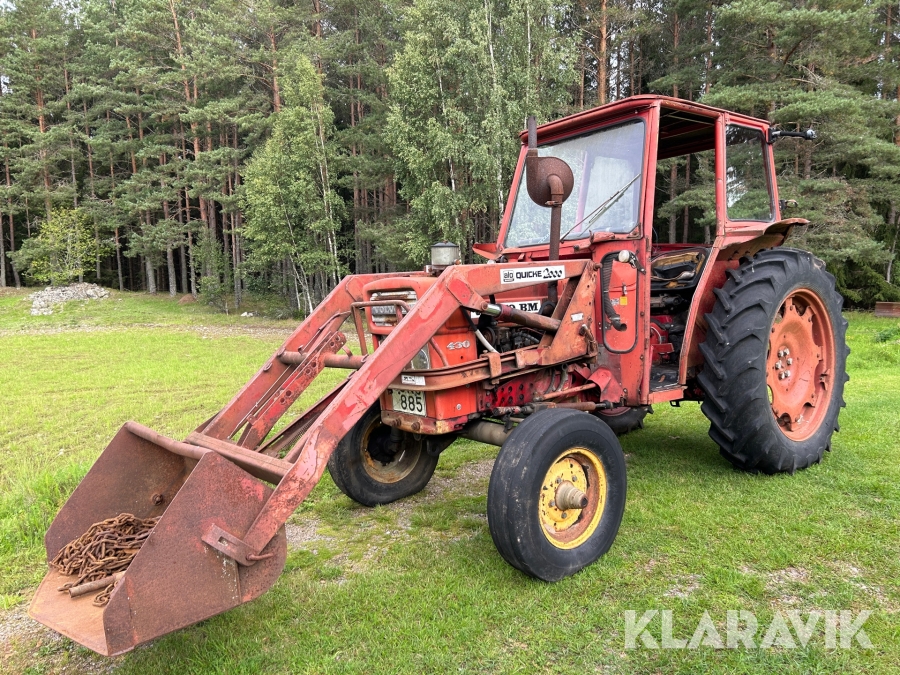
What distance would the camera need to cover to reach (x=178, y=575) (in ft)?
7.35

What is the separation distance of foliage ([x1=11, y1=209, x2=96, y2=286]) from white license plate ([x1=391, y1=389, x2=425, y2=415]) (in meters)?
31.0

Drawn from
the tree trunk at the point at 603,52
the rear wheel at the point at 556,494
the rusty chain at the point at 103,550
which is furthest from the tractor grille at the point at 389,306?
the tree trunk at the point at 603,52

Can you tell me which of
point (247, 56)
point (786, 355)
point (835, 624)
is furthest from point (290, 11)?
point (835, 624)

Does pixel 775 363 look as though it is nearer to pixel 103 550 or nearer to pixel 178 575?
pixel 178 575

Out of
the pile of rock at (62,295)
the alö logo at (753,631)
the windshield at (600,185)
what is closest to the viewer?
the alö logo at (753,631)

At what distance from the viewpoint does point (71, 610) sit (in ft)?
7.67

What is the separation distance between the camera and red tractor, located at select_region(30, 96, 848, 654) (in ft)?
7.91

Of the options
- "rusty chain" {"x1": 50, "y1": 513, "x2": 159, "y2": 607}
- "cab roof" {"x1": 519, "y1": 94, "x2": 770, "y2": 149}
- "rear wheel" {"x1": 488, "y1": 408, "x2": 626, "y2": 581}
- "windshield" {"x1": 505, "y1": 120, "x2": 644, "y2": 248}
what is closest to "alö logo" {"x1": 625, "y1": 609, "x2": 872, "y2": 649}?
"rear wheel" {"x1": 488, "y1": 408, "x2": 626, "y2": 581}

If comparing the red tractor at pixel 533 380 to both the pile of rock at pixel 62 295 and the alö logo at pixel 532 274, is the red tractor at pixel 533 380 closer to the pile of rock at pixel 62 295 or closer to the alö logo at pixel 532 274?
the alö logo at pixel 532 274

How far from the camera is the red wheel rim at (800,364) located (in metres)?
4.59

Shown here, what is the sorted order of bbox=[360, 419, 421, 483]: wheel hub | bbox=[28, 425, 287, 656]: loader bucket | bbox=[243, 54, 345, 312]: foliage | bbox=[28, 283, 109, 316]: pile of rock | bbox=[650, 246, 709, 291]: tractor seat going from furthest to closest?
bbox=[28, 283, 109, 316]: pile of rock → bbox=[243, 54, 345, 312]: foliage → bbox=[650, 246, 709, 291]: tractor seat → bbox=[360, 419, 421, 483]: wheel hub → bbox=[28, 425, 287, 656]: loader bucket

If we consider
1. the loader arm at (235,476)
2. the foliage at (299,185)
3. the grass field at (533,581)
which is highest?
the foliage at (299,185)

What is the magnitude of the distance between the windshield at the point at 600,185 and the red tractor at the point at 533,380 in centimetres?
2

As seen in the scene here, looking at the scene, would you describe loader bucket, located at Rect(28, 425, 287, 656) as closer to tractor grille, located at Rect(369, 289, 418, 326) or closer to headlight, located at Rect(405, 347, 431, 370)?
headlight, located at Rect(405, 347, 431, 370)
